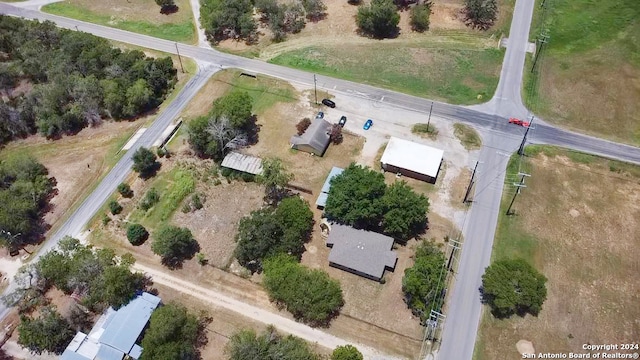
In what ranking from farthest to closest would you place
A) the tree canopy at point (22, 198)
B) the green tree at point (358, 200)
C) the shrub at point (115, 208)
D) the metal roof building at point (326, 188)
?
the shrub at point (115, 208) < the metal roof building at point (326, 188) < the tree canopy at point (22, 198) < the green tree at point (358, 200)

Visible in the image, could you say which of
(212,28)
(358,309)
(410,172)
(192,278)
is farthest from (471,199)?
(212,28)

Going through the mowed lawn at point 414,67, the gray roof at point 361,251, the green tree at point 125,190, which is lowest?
the gray roof at point 361,251

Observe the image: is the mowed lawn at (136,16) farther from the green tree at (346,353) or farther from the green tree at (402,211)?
the green tree at (346,353)

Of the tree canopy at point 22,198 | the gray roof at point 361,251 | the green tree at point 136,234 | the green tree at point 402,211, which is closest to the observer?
the gray roof at point 361,251

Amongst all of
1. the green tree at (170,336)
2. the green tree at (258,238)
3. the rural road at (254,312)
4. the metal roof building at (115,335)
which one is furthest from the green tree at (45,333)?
the green tree at (258,238)

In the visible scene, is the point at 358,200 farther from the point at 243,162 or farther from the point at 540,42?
the point at 540,42

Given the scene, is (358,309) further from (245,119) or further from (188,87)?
(188,87)
